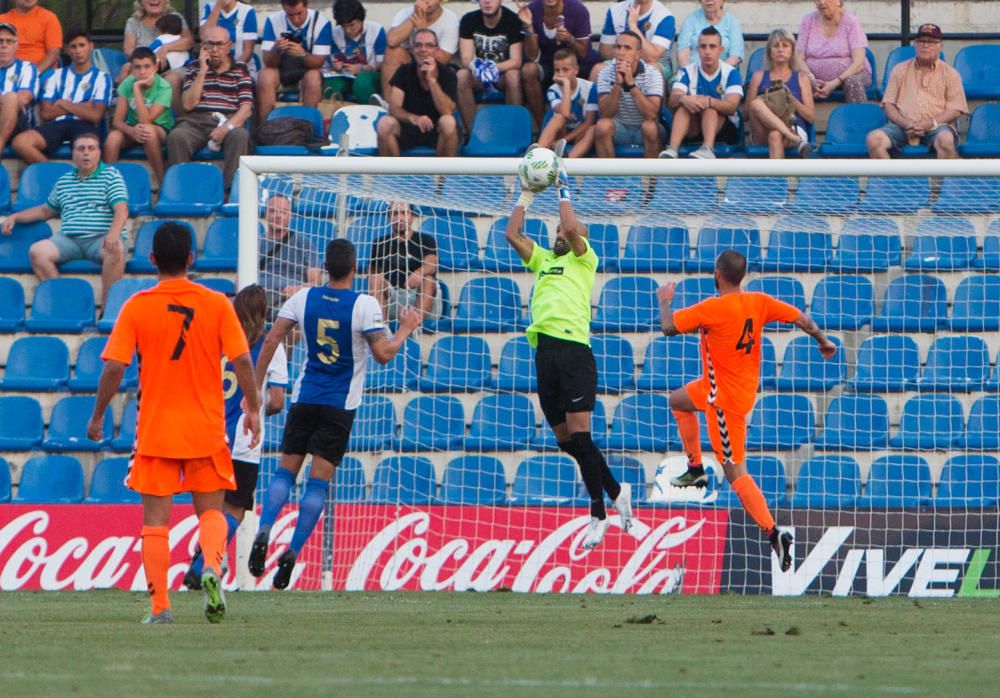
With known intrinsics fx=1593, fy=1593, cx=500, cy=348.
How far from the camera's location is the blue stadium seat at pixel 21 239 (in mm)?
15500

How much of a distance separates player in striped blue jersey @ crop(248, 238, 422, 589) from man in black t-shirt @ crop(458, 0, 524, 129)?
20.2 ft

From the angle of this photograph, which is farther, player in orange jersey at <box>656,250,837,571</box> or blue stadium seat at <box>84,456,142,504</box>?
blue stadium seat at <box>84,456,142,504</box>

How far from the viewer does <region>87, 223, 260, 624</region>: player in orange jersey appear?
7410 millimetres

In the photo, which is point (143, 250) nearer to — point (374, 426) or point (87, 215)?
point (87, 215)

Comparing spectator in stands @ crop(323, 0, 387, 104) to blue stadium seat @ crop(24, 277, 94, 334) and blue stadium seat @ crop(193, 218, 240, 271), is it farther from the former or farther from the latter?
blue stadium seat @ crop(24, 277, 94, 334)

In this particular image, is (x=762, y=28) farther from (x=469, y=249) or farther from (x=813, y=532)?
(x=813, y=532)

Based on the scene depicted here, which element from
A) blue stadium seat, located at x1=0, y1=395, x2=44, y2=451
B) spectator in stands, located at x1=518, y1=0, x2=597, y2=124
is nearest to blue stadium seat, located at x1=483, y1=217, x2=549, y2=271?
spectator in stands, located at x1=518, y1=0, x2=597, y2=124

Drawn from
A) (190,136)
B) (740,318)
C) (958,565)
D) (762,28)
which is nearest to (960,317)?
(958,565)

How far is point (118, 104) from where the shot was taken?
51.5 feet

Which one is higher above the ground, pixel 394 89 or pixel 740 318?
pixel 394 89

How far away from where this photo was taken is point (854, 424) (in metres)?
13.2

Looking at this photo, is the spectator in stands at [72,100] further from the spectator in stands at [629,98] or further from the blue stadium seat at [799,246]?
the blue stadium seat at [799,246]

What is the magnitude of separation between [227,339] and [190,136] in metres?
8.59

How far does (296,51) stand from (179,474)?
30.2ft
